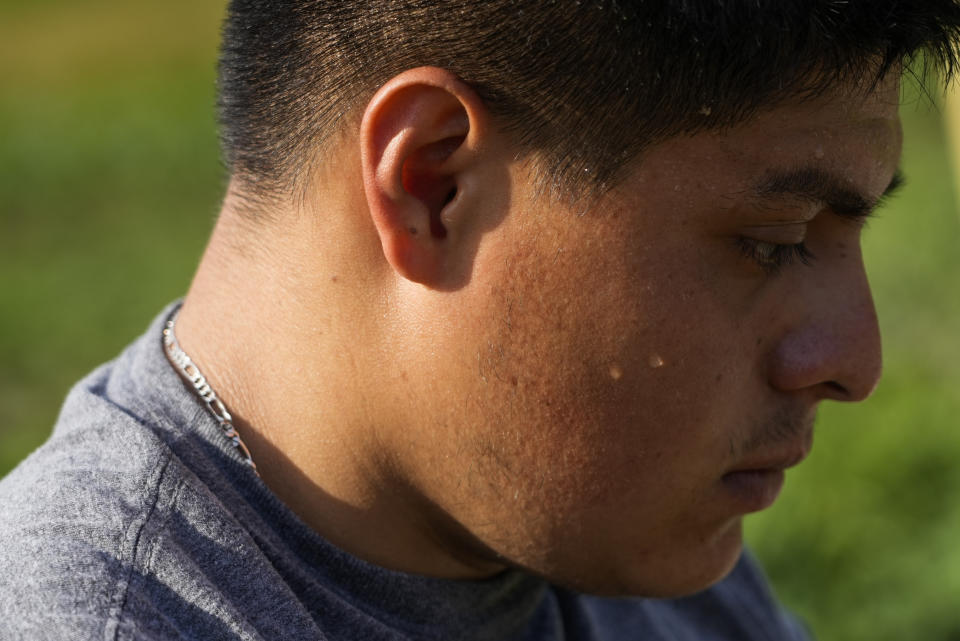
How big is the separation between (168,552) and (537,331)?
59cm

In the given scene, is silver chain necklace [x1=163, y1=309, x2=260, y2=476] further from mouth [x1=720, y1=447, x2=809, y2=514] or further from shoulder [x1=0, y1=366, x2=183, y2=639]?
mouth [x1=720, y1=447, x2=809, y2=514]

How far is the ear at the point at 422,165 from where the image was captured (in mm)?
1695

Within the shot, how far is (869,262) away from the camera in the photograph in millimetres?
7793

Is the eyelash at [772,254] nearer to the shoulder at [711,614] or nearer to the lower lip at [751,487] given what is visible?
the lower lip at [751,487]

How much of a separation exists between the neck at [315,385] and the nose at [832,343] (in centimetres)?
58

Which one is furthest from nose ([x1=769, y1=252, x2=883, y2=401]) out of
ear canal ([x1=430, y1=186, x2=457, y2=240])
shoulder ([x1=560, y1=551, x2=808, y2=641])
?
shoulder ([x1=560, y1=551, x2=808, y2=641])

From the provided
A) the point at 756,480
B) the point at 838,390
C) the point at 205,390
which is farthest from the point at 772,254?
the point at 205,390

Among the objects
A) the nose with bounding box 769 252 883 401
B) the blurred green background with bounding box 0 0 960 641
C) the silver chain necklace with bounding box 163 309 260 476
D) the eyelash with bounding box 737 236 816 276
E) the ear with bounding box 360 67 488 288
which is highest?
the ear with bounding box 360 67 488 288

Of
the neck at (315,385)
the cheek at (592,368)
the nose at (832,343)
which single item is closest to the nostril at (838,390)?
the nose at (832,343)

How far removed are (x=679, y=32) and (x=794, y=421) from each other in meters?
0.64

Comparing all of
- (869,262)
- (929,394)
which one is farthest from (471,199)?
(869,262)

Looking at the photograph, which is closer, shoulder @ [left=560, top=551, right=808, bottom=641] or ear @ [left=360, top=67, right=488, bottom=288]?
ear @ [left=360, top=67, right=488, bottom=288]

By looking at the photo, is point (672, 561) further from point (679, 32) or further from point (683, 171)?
point (679, 32)

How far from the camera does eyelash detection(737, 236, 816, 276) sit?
5.77 ft
